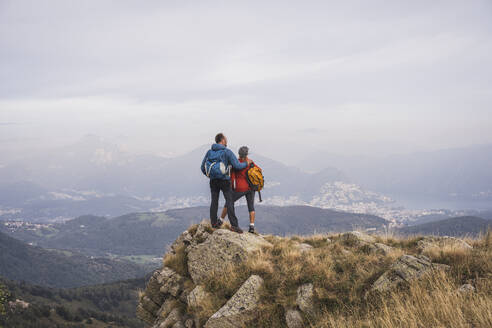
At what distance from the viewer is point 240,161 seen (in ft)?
40.7

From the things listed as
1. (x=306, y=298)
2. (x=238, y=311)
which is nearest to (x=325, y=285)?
(x=306, y=298)

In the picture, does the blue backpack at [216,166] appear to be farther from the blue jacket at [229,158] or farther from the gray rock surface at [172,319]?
the gray rock surface at [172,319]

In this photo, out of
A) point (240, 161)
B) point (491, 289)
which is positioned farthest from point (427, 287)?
point (240, 161)

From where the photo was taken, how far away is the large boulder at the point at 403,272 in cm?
711

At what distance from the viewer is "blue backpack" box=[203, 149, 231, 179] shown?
1134 cm

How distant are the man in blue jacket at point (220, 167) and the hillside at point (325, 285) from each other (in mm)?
1584

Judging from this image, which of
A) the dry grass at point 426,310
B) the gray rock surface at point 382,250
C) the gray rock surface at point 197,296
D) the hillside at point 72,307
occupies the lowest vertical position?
the hillside at point 72,307

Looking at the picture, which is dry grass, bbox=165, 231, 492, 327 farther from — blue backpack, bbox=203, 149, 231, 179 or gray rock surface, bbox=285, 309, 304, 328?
blue backpack, bbox=203, 149, 231, 179

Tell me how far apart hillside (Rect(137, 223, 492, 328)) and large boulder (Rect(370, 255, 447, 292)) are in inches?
0.9

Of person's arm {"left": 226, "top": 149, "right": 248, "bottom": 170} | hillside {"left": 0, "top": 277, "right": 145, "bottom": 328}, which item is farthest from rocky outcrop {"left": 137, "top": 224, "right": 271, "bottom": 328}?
hillside {"left": 0, "top": 277, "right": 145, "bottom": 328}

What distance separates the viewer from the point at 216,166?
11344mm

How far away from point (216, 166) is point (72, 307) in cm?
17468

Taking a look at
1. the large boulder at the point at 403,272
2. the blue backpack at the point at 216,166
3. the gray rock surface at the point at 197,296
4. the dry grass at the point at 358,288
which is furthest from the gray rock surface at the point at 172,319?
the large boulder at the point at 403,272

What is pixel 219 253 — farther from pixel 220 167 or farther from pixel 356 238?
pixel 356 238
